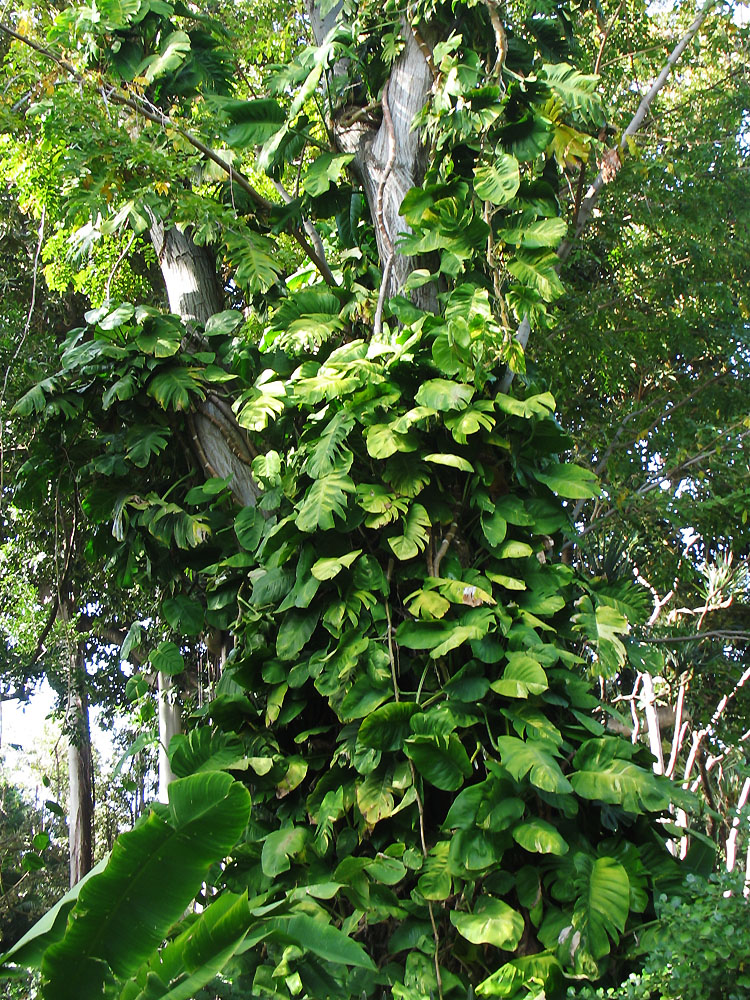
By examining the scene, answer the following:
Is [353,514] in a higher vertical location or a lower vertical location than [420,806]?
higher

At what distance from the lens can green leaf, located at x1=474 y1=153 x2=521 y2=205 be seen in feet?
12.3

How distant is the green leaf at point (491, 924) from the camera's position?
9.32 feet

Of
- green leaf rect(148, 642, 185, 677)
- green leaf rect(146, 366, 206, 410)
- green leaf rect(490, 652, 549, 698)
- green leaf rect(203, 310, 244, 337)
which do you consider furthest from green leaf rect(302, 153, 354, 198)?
green leaf rect(490, 652, 549, 698)

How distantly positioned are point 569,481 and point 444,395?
0.61 m

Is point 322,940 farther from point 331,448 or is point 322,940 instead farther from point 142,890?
point 331,448

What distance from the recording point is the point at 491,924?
9.47ft

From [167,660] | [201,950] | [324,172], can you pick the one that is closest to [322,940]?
[201,950]

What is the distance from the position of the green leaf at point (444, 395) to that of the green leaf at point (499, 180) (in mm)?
850

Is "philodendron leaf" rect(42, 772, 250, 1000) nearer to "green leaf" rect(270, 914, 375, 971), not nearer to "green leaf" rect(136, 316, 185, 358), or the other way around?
"green leaf" rect(270, 914, 375, 971)

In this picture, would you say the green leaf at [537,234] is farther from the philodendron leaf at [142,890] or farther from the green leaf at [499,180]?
the philodendron leaf at [142,890]

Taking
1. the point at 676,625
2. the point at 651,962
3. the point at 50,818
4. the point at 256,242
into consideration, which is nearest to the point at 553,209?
the point at 256,242

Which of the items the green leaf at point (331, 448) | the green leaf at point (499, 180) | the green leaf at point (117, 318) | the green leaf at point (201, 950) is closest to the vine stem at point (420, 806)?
the green leaf at point (331, 448)

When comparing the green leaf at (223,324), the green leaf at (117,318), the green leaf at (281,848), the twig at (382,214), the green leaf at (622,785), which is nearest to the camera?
the green leaf at (622,785)

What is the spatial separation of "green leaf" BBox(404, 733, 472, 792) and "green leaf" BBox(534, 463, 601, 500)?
1.05m
